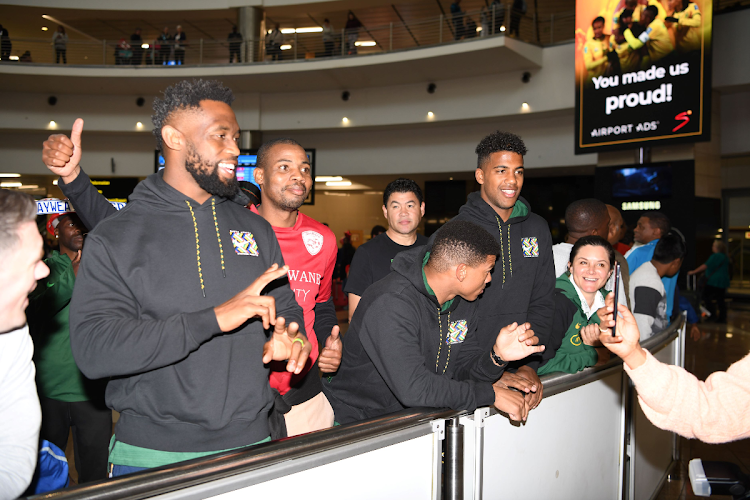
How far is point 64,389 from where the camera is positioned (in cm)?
286

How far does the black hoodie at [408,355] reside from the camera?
76.7 inches

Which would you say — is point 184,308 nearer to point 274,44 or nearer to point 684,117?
point 684,117

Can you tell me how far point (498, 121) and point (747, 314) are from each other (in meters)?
7.63

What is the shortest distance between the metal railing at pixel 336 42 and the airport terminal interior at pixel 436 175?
0.34 ft

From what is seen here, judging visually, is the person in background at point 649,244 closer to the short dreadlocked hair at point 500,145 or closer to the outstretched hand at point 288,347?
the short dreadlocked hair at point 500,145

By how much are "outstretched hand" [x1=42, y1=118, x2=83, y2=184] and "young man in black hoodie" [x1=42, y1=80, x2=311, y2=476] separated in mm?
518

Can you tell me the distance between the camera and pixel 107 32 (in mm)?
19109

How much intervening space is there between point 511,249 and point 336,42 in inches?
491

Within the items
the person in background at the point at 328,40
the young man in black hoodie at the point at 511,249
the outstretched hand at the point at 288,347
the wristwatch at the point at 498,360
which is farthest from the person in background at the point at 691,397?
the person in background at the point at 328,40

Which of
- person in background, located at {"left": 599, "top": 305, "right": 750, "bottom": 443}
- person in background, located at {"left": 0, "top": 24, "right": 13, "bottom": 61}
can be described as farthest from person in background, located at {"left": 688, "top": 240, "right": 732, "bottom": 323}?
person in background, located at {"left": 0, "top": 24, "right": 13, "bottom": 61}

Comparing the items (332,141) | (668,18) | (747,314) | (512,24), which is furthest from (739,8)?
(332,141)

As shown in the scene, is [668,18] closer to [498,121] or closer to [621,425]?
[498,121]

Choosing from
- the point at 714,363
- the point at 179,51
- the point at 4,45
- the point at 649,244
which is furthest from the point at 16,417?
the point at 4,45

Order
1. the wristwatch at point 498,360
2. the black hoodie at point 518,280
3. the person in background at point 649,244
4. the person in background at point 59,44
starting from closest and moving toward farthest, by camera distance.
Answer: the wristwatch at point 498,360 < the black hoodie at point 518,280 < the person in background at point 649,244 < the person in background at point 59,44
